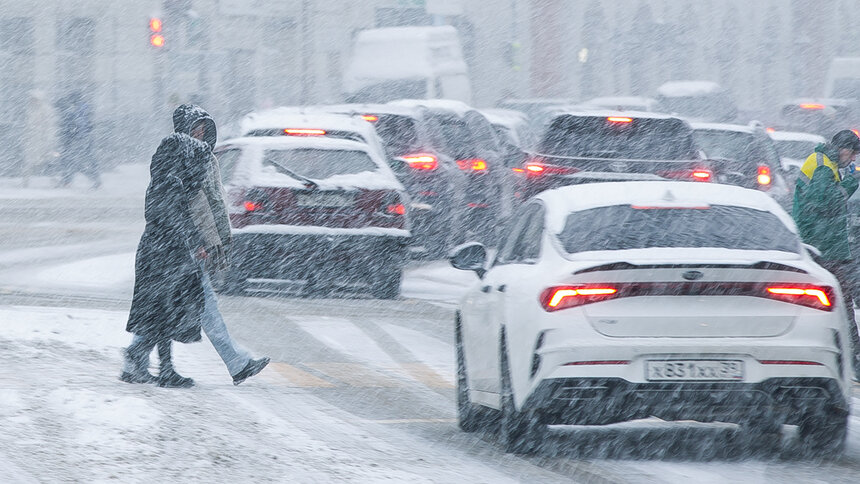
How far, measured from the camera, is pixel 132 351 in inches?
393

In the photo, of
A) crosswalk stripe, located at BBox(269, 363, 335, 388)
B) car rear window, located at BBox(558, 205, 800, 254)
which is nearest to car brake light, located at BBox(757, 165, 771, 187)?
crosswalk stripe, located at BBox(269, 363, 335, 388)

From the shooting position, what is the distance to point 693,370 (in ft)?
24.7

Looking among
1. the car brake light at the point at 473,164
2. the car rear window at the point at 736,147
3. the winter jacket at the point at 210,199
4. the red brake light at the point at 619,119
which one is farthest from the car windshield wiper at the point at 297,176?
the car rear window at the point at 736,147

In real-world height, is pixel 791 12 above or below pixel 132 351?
below

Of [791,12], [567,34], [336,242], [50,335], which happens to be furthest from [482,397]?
[791,12]

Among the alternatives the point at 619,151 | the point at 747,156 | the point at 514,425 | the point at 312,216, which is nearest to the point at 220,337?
the point at 514,425

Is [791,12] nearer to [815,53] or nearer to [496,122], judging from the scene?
[815,53]

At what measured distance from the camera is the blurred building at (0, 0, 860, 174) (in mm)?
44906

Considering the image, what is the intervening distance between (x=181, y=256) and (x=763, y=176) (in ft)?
40.0

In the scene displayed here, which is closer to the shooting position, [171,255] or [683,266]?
[683,266]

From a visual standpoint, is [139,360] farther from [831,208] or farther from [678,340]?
[831,208]

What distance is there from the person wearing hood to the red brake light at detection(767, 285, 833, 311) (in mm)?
3359

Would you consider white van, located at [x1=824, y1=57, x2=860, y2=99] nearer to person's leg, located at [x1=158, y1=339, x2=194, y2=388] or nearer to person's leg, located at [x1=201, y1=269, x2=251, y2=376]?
person's leg, located at [x1=201, y1=269, x2=251, y2=376]

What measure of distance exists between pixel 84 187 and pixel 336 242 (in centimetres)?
2004
